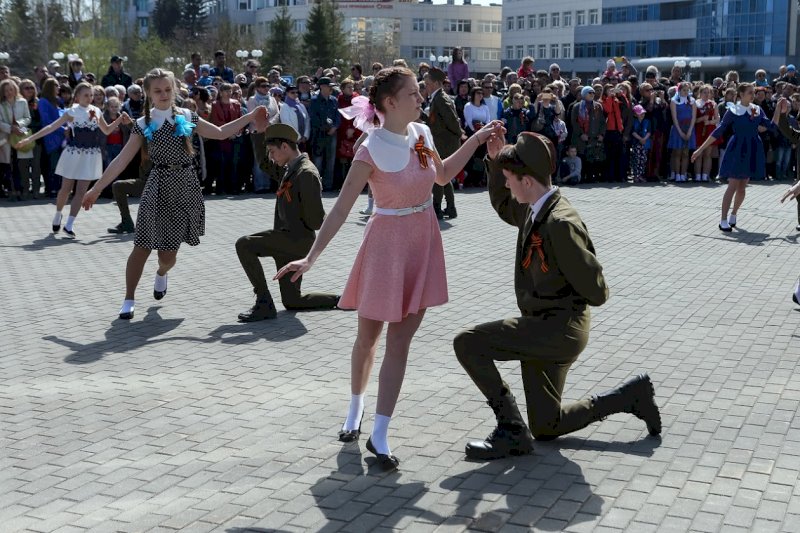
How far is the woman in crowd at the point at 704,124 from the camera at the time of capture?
22559mm

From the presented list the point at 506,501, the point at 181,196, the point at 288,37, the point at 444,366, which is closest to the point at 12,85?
the point at 181,196

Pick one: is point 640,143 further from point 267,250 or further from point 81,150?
point 267,250

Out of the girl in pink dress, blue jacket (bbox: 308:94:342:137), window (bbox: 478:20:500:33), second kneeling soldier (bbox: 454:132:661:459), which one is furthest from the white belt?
window (bbox: 478:20:500:33)

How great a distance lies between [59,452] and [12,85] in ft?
42.2

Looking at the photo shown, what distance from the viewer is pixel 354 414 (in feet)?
20.3

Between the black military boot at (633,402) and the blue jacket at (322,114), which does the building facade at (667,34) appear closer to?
the blue jacket at (322,114)

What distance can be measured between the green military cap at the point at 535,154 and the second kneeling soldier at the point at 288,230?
376cm

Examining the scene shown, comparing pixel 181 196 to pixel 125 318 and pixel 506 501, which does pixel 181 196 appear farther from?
pixel 506 501

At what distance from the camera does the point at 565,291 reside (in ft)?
18.9

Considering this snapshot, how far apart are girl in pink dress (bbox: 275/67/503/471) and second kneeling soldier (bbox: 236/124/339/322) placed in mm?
3531

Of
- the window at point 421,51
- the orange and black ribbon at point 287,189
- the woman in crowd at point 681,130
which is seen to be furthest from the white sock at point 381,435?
the window at point 421,51

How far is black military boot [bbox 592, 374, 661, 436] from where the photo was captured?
6117 mm

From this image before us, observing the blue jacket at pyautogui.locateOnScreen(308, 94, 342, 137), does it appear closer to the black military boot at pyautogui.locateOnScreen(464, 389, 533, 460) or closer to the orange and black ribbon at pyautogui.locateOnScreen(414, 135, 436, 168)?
the orange and black ribbon at pyautogui.locateOnScreen(414, 135, 436, 168)

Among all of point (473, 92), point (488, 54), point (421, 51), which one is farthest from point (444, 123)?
point (488, 54)
